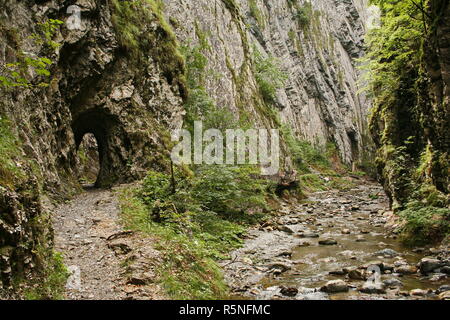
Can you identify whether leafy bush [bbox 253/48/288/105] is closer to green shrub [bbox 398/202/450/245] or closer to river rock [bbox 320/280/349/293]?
green shrub [bbox 398/202/450/245]

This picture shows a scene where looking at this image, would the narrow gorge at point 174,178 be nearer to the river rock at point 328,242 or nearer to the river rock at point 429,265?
the river rock at point 429,265

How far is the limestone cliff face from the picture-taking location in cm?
2697

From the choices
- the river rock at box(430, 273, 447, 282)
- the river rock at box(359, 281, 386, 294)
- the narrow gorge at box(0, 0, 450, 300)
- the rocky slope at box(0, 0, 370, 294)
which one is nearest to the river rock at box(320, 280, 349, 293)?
the narrow gorge at box(0, 0, 450, 300)

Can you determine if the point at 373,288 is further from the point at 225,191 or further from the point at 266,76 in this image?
the point at 266,76

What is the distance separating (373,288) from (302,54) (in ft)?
163

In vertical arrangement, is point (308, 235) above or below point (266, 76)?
below

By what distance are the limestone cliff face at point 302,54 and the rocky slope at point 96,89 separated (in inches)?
9.8

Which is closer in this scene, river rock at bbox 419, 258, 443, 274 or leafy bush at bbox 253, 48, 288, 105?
river rock at bbox 419, 258, 443, 274

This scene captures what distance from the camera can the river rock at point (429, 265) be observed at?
23.2 feet

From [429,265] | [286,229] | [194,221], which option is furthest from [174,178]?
[429,265]

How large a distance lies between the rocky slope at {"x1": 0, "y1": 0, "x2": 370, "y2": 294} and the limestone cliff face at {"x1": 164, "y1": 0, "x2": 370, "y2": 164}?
25 centimetres

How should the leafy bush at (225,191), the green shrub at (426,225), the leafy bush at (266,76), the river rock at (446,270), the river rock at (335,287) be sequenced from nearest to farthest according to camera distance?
the river rock at (335,287) → the river rock at (446,270) → the green shrub at (426,225) → the leafy bush at (225,191) → the leafy bush at (266,76)

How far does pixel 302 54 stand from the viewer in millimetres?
50844

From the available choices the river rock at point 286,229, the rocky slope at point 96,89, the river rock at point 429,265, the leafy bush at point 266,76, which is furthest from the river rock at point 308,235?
the leafy bush at point 266,76
